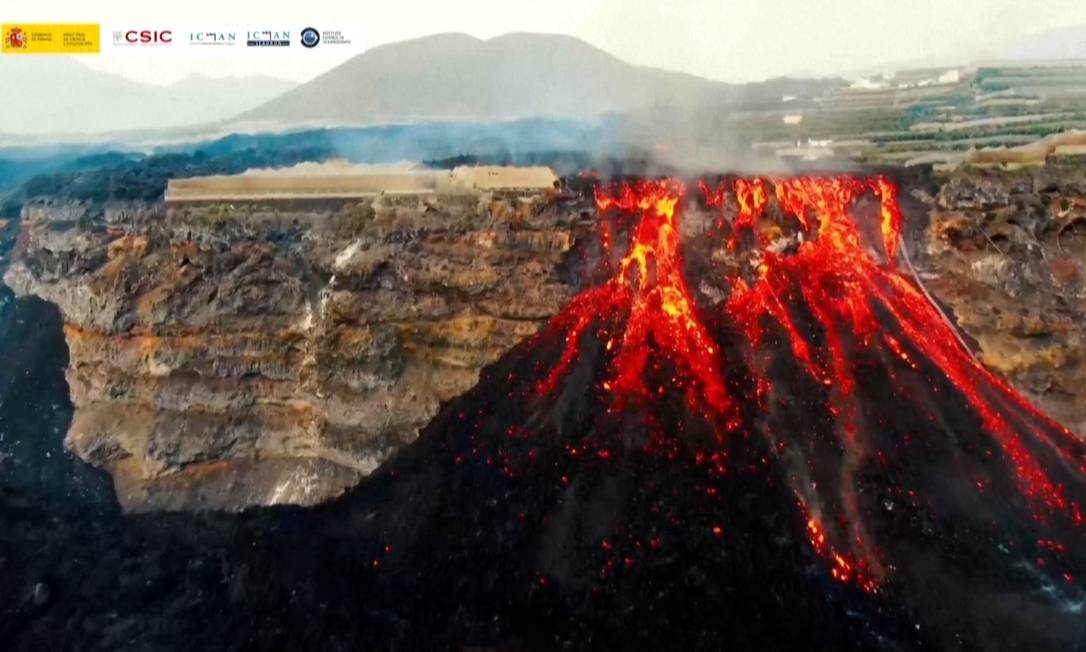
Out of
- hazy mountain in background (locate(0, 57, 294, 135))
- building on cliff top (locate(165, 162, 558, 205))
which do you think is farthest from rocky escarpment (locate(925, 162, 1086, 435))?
hazy mountain in background (locate(0, 57, 294, 135))

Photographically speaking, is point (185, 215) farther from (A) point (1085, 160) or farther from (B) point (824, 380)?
(A) point (1085, 160)

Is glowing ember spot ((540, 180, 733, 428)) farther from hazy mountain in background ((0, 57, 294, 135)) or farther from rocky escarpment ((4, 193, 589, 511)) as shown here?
hazy mountain in background ((0, 57, 294, 135))

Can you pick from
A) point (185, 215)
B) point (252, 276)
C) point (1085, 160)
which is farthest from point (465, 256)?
point (1085, 160)

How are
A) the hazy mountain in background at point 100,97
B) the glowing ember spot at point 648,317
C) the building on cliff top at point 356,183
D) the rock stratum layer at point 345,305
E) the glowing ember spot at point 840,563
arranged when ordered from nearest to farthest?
the glowing ember spot at point 840,563
the glowing ember spot at point 648,317
the rock stratum layer at point 345,305
the building on cliff top at point 356,183
the hazy mountain in background at point 100,97

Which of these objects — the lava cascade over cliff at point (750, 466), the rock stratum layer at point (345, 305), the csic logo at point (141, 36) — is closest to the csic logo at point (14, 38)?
the csic logo at point (141, 36)

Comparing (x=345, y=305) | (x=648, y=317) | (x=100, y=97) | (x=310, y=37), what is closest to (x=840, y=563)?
(x=648, y=317)

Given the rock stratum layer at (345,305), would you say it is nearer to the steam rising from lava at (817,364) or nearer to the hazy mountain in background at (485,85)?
the steam rising from lava at (817,364)
